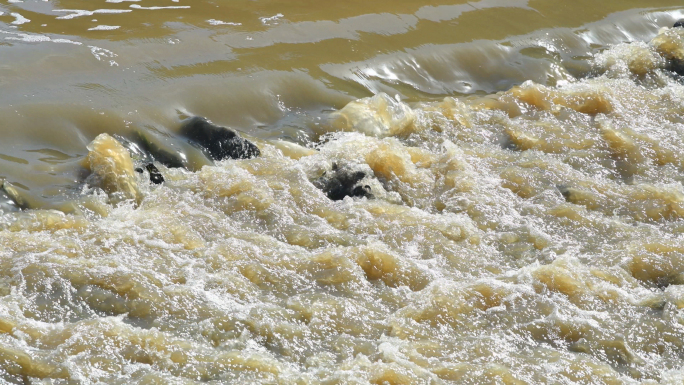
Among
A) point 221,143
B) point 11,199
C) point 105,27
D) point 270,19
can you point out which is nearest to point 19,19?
point 105,27

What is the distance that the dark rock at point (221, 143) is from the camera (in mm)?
5148

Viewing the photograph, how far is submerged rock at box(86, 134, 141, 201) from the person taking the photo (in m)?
4.53

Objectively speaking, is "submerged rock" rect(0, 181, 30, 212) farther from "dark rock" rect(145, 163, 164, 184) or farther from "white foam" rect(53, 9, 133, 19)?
"white foam" rect(53, 9, 133, 19)

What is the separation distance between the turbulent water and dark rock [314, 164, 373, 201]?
7cm

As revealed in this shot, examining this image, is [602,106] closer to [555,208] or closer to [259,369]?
[555,208]

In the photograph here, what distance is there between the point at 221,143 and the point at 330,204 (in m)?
1.00

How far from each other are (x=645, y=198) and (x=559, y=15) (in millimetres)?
4114

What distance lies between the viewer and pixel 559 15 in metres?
8.59

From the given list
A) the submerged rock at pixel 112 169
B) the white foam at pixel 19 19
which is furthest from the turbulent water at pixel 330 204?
the white foam at pixel 19 19

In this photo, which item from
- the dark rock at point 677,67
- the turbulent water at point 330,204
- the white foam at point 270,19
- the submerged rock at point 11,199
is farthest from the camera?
the dark rock at point 677,67

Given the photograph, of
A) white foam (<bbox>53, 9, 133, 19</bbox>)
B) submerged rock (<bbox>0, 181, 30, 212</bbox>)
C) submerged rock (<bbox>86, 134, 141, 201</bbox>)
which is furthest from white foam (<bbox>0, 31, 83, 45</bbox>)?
submerged rock (<bbox>0, 181, 30, 212</bbox>)

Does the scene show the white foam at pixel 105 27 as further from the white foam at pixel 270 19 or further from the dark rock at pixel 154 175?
the dark rock at pixel 154 175

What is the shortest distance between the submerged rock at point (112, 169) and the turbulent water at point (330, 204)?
0.05ft

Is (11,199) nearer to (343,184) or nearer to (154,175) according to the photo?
(154,175)
